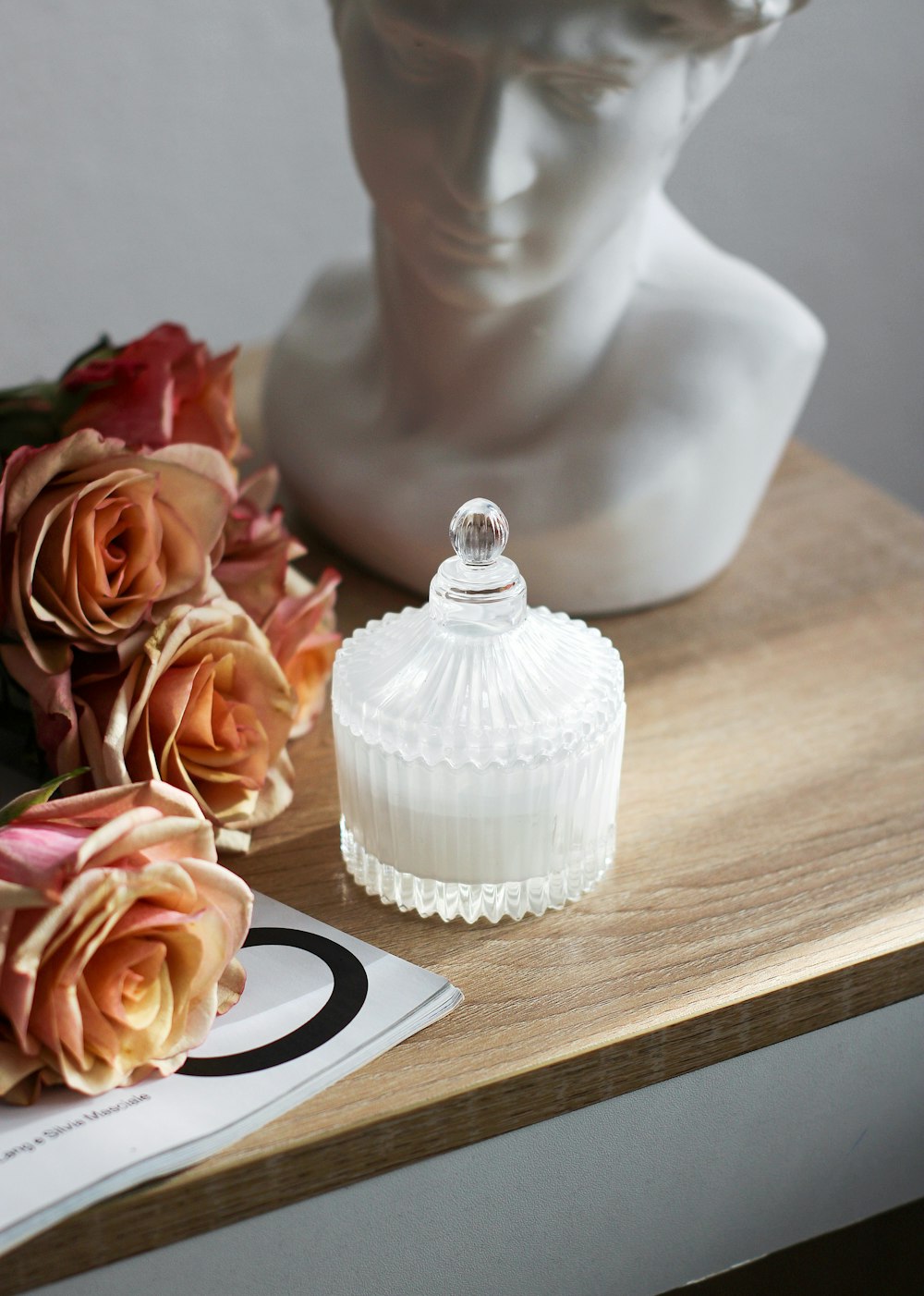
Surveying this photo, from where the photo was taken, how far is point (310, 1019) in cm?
48

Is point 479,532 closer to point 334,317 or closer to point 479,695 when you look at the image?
point 479,695

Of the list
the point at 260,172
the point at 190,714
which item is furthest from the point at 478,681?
the point at 260,172

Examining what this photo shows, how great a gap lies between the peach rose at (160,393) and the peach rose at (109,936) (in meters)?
0.20

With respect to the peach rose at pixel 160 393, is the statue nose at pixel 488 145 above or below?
above

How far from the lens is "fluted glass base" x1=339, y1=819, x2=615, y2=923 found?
53 centimetres

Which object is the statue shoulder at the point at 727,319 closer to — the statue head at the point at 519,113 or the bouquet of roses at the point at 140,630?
the statue head at the point at 519,113

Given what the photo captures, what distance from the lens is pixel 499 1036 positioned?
19.0 inches

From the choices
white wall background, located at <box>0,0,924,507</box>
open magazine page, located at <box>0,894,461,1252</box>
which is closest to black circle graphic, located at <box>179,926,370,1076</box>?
open magazine page, located at <box>0,894,461,1252</box>

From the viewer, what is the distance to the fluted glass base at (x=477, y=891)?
1.74ft

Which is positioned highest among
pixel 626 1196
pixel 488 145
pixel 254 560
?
pixel 488 145

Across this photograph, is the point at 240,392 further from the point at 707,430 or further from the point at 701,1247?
the point at 701,1247

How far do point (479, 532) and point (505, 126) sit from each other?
0.71 ft

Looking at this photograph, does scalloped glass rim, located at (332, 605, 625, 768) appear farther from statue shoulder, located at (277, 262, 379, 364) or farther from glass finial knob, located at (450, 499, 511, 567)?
statue shoulder, located at (277, 262, 379, 364)

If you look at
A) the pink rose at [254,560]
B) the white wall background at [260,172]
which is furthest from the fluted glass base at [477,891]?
the white wall background at [260,172]
